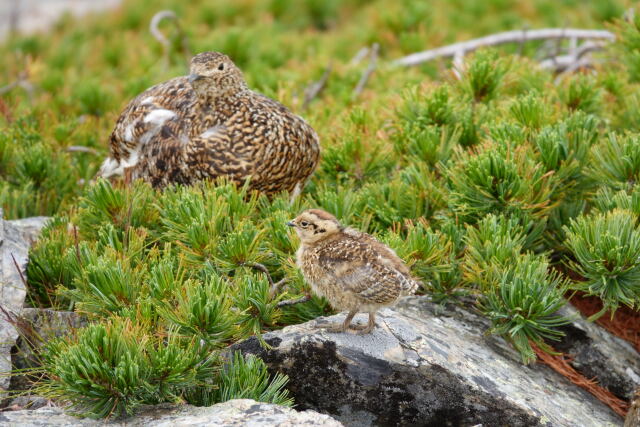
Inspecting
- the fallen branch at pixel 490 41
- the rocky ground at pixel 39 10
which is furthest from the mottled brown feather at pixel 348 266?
the rocky ground at pixel 39 10

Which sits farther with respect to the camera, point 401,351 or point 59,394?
point 401,351

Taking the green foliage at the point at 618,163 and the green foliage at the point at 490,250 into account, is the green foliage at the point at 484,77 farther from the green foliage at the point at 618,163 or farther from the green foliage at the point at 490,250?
the green foliage at the point at 490,250

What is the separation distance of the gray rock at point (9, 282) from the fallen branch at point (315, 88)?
3189 millimetres

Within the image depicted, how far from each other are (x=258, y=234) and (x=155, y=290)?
0.56 meters

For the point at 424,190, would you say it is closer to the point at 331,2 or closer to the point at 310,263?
the point at 310,263

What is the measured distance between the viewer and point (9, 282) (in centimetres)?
420

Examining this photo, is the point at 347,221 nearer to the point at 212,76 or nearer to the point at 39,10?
the point at 212,76

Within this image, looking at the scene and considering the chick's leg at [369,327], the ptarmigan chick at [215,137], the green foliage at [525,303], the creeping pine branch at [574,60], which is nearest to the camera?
the chick's leg at [369,327]

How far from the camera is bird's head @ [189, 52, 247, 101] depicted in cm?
509

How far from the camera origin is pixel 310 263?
3.82m

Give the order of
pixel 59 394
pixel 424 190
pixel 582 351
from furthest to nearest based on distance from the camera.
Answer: pixel 424 190 < pixel 582 351 < pixel 59 394

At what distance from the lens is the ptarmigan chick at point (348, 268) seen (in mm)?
3600

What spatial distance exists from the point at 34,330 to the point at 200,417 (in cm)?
112

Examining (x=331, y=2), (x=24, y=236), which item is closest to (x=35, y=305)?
(x=24, y=236)
